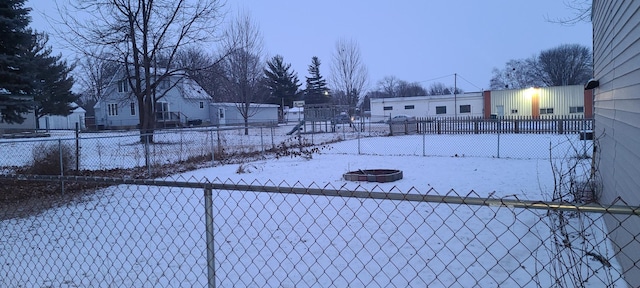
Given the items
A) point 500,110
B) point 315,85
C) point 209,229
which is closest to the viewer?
point 209,229

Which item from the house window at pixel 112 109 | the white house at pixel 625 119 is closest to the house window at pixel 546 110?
the white house at pixel 625 119

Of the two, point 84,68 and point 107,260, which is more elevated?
point 84,68

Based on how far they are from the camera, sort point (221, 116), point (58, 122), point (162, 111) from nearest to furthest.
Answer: point (162, 111) < point (221, 116) < point (58, 122)

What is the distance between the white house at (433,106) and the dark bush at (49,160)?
3338 centimetres

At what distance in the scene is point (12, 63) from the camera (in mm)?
11711

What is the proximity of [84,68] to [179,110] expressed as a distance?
25.0 metres

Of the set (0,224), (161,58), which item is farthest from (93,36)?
(0,224)

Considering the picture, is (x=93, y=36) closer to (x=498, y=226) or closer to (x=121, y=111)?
(x=498, y=226)

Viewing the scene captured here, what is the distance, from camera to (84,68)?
204ft

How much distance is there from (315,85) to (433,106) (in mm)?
32543

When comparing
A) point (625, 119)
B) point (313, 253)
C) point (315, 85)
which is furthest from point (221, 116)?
point (625, 119)

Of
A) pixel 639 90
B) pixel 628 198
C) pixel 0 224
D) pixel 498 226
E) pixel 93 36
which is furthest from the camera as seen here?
pixel 93 36

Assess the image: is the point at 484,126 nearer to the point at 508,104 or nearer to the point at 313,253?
the point at 508,104

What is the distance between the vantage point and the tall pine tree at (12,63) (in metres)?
10.9
